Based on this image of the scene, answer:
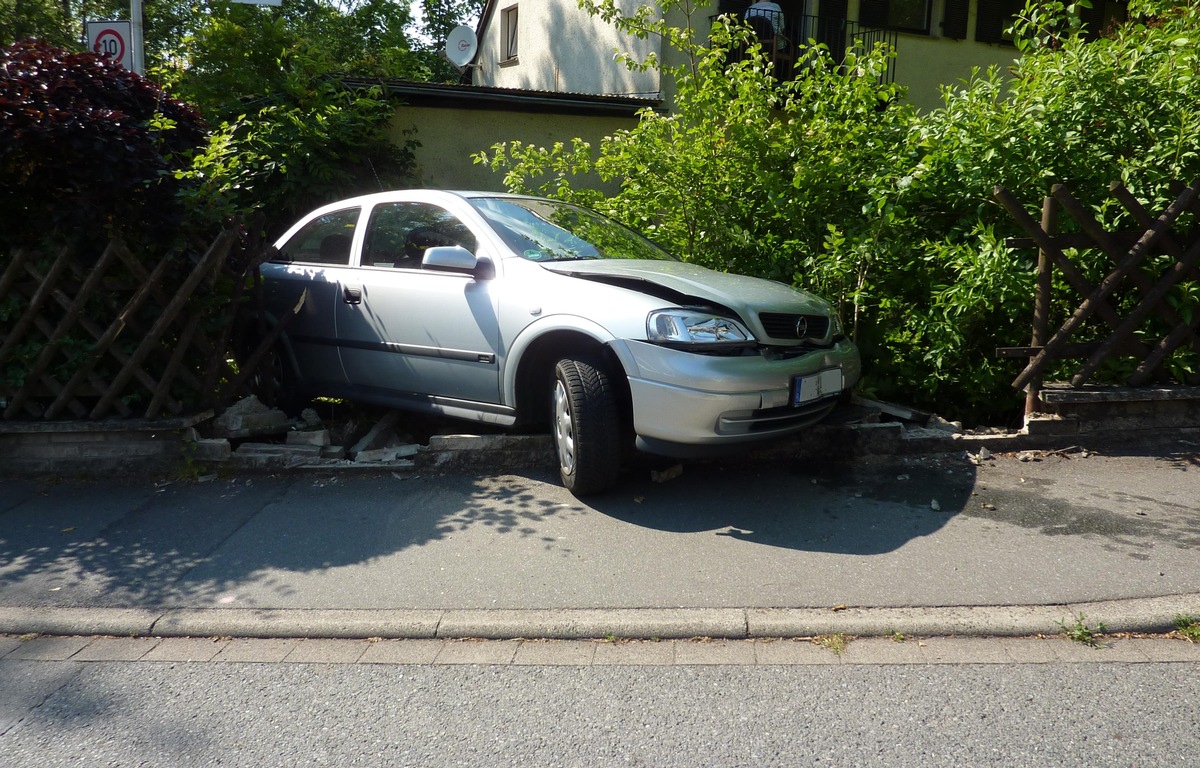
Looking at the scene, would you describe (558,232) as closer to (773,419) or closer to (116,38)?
(773,419)

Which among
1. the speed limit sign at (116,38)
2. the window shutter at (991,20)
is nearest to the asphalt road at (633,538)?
the speed limit sign at (116,38)

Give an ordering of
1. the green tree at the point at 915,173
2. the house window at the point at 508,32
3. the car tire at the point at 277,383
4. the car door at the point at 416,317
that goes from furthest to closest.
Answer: the house window at the point at 508,32 < the car tire at the point at 277,383 < the green tree at the point at 915,173 < the car door at the point at 416,317

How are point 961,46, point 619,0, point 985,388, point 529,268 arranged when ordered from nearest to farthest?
point 529,268 → point 985,388 → point 619,0 → point 961,46

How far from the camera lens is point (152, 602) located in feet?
13.0

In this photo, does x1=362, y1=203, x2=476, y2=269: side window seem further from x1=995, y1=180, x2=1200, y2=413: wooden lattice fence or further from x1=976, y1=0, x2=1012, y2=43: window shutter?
x1=976, y1=0, x2=1012, y2=43: window shutter

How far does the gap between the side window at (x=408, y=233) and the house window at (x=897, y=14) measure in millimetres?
10469

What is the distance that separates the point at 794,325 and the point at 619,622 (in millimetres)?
2029

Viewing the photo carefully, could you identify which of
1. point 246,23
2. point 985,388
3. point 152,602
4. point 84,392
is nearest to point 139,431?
point 84,392

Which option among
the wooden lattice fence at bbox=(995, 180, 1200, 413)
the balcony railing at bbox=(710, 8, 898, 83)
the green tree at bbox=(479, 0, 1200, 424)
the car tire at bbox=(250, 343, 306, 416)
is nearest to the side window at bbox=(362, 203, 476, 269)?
the car tire at bbox=(250, 343, 306, 416)

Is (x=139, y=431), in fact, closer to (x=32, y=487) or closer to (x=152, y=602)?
(x=32, y=487)

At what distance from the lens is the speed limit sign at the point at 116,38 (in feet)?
24.2

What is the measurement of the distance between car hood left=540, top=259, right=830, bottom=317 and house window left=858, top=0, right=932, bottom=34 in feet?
33.9

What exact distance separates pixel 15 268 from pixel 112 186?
80cm

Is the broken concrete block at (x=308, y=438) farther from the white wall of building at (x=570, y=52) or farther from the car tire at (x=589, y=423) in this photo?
the white wall of building at (x=570, y=52)
